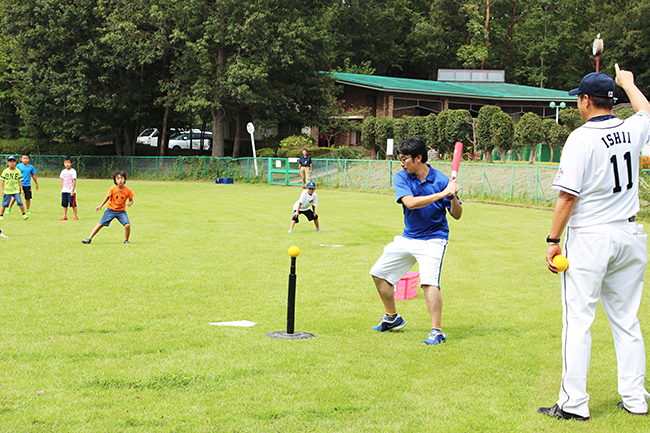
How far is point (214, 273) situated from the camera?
9.97 m

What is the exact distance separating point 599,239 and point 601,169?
468 mm

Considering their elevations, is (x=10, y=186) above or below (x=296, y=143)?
below

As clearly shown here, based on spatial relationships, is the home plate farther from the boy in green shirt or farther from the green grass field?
the boy in green shirt

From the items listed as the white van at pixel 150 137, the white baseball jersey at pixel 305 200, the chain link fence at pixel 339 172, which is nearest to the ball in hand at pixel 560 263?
the white baseball jersey at pixel 305 200

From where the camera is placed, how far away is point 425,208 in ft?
20.1

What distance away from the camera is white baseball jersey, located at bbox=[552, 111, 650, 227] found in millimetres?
4070

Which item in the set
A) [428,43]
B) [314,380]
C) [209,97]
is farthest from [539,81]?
[314,380]

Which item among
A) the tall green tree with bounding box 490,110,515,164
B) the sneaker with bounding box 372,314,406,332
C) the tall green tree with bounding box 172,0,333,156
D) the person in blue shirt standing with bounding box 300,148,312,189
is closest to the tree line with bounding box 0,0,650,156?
the tall green tree with bounding box 172,0,333,156

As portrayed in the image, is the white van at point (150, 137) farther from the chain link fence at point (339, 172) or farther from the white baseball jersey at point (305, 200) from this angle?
the white baseball jersey at point (305, 200)

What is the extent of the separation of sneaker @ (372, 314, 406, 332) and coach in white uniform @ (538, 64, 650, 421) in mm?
2458

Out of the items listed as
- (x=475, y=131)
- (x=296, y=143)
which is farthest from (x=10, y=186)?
(x=475, y=131)

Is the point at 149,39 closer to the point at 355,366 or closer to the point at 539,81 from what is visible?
the point at 355,366

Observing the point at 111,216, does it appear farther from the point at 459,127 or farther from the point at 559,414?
the point at 459,127

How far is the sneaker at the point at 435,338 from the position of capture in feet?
19.8
